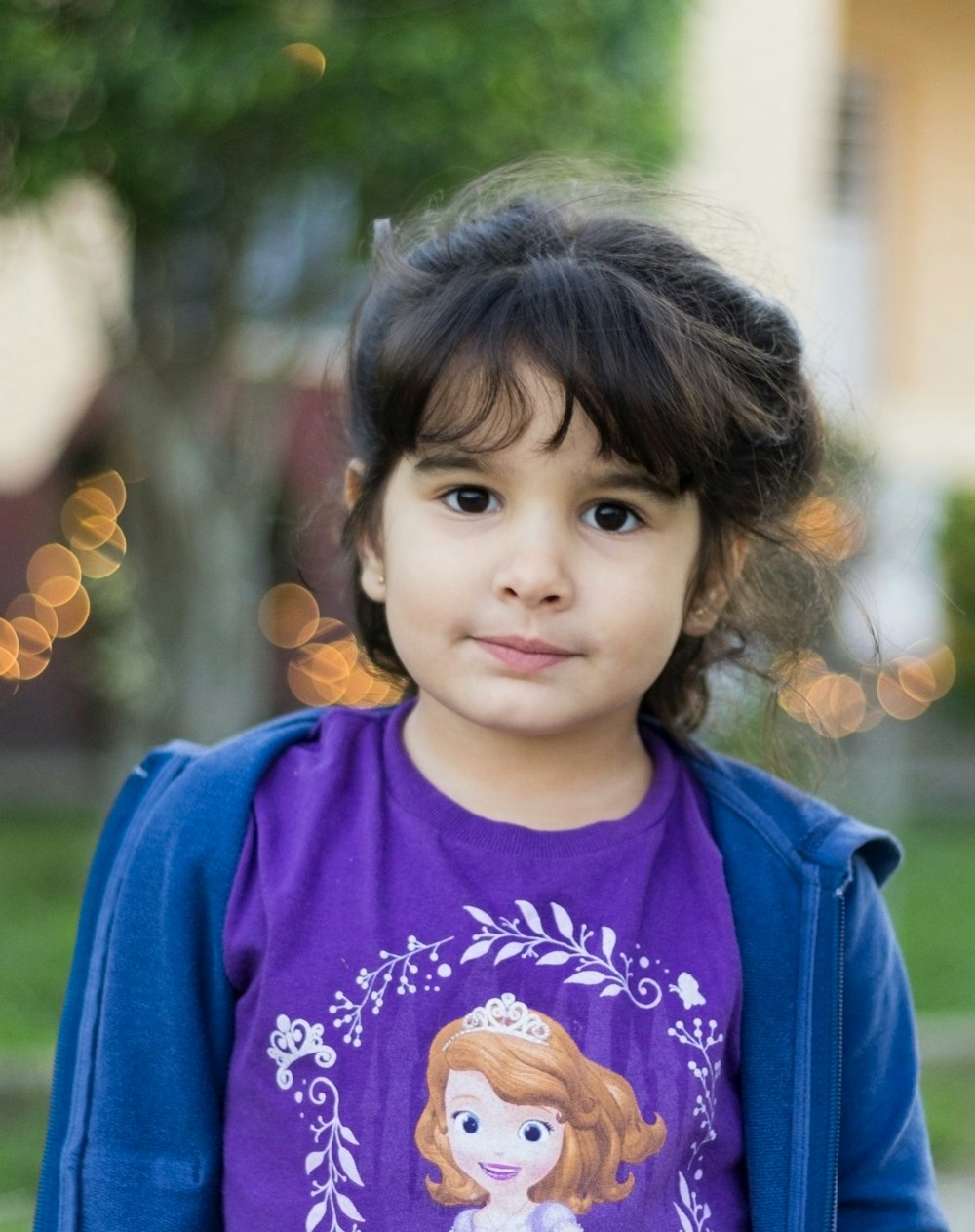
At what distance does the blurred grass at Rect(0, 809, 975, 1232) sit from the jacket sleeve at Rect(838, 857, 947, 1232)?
2.07 m

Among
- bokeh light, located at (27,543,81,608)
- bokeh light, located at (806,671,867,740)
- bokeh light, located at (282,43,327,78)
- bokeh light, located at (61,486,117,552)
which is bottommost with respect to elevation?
bokeh light, located at (806,671,867,740)

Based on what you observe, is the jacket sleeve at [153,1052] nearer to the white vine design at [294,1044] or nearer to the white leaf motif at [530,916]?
the white vine design at [294,1044]

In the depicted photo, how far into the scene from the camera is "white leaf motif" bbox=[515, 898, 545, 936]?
5.42ft

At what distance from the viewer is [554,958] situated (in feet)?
5.39

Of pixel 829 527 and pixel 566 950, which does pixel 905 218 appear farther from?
pixel 566 950

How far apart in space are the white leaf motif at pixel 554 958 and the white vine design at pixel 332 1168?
0.79 feet

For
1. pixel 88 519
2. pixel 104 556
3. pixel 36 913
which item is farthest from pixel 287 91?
pixel 88 519

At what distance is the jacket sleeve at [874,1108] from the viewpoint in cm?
175

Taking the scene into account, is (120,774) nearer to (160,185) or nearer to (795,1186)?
(160,185)

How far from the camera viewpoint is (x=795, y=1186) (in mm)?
1658

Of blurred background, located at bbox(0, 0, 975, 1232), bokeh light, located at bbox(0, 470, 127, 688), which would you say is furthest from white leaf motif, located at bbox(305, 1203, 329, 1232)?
bokeh light, located at bbox(0, 470, 127, 688)

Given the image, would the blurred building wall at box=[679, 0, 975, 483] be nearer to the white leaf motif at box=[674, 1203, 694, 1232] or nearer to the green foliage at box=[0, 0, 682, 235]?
the green foliage at box=[0, 0, 682, 235]

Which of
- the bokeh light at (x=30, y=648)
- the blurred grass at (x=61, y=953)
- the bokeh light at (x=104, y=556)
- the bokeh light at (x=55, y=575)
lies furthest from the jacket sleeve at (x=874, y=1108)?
the bokeh light at (x=30, y=648)

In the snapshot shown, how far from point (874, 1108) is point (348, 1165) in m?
0.59
